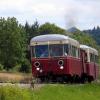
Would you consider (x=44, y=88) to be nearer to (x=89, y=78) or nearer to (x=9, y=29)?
(x=89, y=78)

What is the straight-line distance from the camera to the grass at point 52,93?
1792 cm

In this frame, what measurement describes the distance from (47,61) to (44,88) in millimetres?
11296

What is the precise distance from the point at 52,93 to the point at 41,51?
12409mm

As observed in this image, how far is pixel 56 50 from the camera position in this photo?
3344cm

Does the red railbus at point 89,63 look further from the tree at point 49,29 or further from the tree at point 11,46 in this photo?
the tree at point 49,29

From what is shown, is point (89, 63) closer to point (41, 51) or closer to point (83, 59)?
point (83, 59)

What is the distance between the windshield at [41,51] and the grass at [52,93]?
584 centimetres

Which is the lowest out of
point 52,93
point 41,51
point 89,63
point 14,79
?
point 52,93

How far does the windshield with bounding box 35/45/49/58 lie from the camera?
110 ft

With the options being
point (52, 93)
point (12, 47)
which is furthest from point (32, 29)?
point (52, 93)

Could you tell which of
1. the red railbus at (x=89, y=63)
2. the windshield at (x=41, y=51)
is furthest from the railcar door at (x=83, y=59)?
the windshield at (x=41, y=51)

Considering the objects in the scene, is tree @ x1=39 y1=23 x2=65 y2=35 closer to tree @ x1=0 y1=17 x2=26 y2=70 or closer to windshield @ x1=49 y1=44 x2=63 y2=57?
tree @ x1=0 y1=17 x2=26 y2=70

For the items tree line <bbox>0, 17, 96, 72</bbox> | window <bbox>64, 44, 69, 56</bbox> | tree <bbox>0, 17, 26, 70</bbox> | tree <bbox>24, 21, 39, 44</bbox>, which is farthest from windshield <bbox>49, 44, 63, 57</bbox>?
tree <bbox>24, 21, 39, 44</bbox>

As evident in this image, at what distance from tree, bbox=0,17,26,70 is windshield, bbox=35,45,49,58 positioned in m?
44.6
